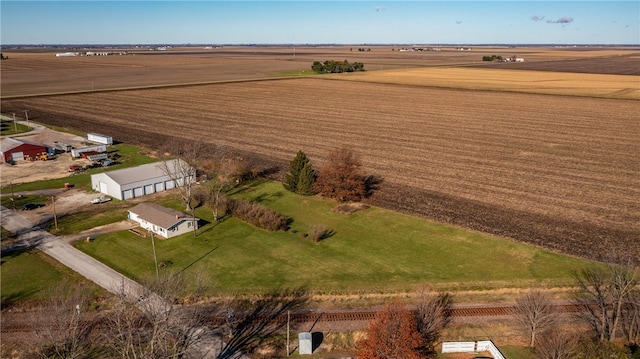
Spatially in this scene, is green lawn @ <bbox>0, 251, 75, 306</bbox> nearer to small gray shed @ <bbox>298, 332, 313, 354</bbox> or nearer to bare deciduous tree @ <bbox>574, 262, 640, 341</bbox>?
small gray shed @ <bbox>298, 332, 313, 354</bbox>

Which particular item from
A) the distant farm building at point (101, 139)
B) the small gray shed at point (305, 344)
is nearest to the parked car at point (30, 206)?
the distant farm building at point (101, 139)

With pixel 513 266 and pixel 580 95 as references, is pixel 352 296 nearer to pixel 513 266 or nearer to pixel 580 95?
pixel 513 266

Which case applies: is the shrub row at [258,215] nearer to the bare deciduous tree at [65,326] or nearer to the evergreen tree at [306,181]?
the evergreen tree at [306,181]

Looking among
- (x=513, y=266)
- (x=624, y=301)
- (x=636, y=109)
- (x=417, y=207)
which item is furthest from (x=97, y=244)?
(x=636, y=109)

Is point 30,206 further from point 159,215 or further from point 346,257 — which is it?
point 346,257

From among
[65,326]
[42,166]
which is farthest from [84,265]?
[42,166]

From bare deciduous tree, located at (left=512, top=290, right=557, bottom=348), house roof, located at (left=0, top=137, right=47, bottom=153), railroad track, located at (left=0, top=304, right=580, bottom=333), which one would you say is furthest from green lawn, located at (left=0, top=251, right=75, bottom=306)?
house roof, located at (left=0, top=137, right=47, bottom=153)
